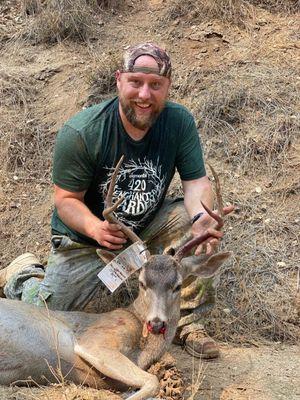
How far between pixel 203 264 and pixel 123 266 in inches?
25.4

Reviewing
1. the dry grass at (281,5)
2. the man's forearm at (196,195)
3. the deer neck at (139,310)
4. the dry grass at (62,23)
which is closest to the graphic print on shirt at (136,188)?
the man's forearm at (196,195)

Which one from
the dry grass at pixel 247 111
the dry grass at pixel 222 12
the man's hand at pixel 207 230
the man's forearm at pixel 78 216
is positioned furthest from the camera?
the dry grass at pixel 222 12

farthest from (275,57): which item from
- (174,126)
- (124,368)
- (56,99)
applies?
(124,368)

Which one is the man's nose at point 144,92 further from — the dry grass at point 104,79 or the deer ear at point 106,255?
the dry grass at point 104,79

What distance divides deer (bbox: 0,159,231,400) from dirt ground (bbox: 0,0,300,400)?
568mm

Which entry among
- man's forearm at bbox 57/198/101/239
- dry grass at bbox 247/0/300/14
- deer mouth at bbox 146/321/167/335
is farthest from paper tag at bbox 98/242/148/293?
dry grass at bbox 247/0/300/14

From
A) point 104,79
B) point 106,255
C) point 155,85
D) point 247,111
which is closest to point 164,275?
point 106,255

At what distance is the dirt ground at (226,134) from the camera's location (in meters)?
6.29

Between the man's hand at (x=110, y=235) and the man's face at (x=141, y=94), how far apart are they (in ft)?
3.18

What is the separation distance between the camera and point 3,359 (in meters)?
4.87

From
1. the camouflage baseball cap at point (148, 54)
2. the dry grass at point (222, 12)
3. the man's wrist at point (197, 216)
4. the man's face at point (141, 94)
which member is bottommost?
the man's wrist at point (197, 216)

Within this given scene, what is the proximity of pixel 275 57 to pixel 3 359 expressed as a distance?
5.66 metres

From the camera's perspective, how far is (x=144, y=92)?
223 inches

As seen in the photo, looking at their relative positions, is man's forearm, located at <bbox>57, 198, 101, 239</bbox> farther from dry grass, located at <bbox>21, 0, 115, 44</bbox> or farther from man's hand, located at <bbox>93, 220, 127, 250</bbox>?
dry grass, located at <bbox>21, 0, 115, 44</bbox>
